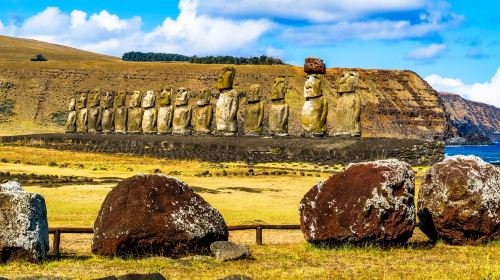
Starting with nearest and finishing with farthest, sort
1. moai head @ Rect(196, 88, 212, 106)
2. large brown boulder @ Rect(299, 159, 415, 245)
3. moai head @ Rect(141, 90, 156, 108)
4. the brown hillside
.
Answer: large brown boulder @ Rect(299, 159, 415, 245) → moai head @ Rect(196, 88, 212, 106) → moai head @ Rect(141, 90, 156, 108) → the brown hillside

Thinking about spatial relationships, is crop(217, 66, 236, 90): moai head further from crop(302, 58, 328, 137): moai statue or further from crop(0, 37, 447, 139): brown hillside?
crop(0, 37, 447, 139): brown hillside

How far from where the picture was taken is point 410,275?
10812mm

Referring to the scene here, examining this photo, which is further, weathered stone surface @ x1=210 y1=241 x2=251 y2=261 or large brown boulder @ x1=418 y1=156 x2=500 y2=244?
large brown boulder @ x1=418 y1=156 x2=500 y2=244

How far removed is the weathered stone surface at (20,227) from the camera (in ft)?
39.1

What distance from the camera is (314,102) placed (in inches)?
1650

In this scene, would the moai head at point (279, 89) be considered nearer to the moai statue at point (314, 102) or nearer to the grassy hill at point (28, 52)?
the moai statue at point (314, 102)

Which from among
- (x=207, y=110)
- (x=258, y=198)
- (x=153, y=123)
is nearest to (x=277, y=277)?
(x=258, y=198)

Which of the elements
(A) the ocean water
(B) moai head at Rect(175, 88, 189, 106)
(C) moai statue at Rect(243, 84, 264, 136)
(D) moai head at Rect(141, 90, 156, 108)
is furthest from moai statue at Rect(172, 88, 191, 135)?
(A) the ocean water

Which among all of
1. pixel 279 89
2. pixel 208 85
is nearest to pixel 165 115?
pixel 279 89

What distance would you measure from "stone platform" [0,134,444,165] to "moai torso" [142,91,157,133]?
3735mm

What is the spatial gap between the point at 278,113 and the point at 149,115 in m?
14.2

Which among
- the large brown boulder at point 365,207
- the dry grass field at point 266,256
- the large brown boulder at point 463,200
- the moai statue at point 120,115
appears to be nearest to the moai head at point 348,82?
the dry grass field at point 266,256

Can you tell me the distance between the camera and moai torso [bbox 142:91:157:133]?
183 feet

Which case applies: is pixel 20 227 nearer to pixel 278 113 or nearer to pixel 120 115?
pixel 278 113
